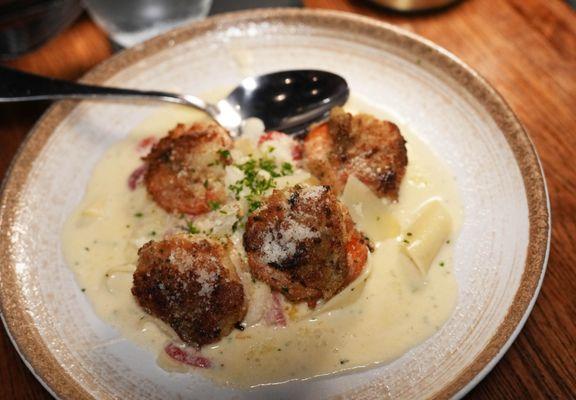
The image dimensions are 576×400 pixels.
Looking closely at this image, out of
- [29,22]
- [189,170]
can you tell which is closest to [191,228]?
[189,170]

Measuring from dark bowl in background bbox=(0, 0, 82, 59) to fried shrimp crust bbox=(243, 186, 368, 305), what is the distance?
7.89 feet

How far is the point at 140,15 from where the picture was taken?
4.14 meters

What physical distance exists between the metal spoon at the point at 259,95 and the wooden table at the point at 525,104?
48 cm

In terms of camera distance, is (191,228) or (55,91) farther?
(55,91)

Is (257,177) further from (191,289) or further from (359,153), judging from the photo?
(191,289)

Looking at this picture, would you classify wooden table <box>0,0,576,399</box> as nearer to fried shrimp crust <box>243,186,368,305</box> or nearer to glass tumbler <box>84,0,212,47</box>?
glass tumbler <box>84,0,212,47</box>

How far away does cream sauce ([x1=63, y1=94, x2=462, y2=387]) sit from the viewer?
2.55 m

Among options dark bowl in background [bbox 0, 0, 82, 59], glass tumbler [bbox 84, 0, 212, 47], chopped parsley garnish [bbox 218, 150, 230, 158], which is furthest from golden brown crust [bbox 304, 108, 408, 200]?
dark bowl in background [bbox 0, 0, 82, 59]

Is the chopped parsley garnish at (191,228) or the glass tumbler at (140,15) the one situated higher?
the glass tumbler at (140,15)

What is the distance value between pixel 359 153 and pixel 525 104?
3.91ft

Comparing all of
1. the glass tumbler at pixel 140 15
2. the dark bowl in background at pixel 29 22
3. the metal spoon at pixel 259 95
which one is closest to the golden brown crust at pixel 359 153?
the metal spoon at pixel 259 95

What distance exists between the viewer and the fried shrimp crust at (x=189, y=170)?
3.02 metres

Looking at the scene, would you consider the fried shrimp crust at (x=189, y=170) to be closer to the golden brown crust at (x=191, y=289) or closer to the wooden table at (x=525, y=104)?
the golden brown crust at (x=191, y=289)

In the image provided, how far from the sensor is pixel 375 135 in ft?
10.1
